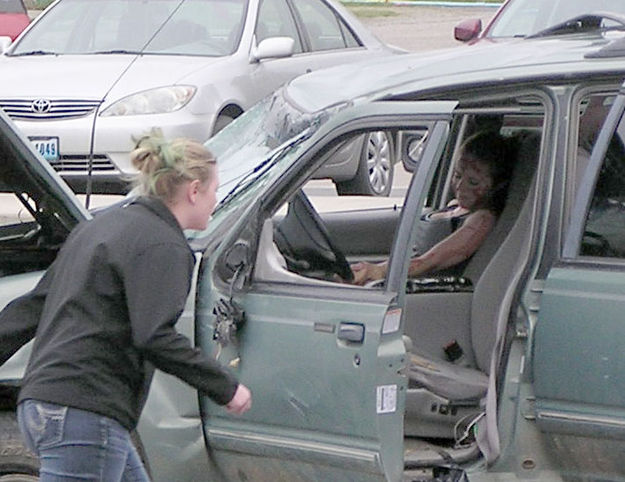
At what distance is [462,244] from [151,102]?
4.94 m

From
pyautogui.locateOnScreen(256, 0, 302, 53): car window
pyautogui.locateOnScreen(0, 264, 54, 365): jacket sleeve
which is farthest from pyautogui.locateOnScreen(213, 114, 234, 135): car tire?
pyautogui.locateOnScreen(0, 264, 54, 365): jacket sleeve

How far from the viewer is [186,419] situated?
425cm

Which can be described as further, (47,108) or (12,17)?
(12,17)

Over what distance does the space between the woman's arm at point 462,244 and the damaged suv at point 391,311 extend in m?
0.50

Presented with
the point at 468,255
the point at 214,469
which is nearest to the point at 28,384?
the point at 214,469

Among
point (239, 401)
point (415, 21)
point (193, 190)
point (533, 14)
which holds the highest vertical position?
point (193, 190)

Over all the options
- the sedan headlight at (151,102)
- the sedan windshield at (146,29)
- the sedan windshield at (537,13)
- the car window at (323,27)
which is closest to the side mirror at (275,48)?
the sedan windshield at (146,29)

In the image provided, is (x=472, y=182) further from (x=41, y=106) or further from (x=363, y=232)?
(x=41, y=106)

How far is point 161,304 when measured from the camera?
347 cm

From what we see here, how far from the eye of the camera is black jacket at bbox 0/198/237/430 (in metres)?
3.48

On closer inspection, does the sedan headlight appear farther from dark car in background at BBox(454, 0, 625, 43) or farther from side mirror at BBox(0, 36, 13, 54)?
dark car in background at BBox(454, 0, 625, 43)

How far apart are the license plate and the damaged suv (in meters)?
5.04

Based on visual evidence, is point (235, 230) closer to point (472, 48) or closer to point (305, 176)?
point (305, 176)

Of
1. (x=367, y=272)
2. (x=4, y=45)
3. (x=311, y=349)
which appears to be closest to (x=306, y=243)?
(x=367, y=272)
